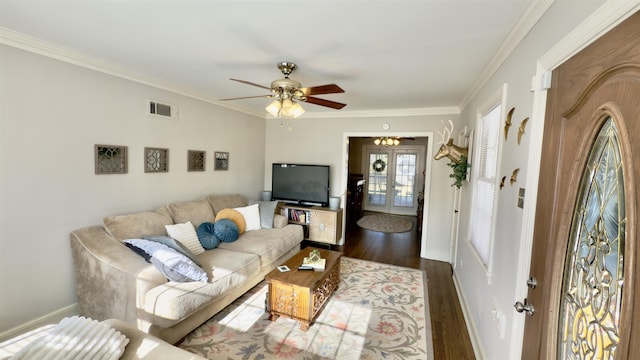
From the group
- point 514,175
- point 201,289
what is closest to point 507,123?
point 514,175

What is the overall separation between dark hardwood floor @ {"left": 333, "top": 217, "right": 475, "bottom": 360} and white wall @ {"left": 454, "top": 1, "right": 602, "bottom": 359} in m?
0.19

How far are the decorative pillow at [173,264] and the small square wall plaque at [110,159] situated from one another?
992 millimetres

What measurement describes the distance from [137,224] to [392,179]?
6.80m

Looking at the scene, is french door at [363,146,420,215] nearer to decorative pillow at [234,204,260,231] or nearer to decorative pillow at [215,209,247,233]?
decorative pillow at [234,204,260,231]

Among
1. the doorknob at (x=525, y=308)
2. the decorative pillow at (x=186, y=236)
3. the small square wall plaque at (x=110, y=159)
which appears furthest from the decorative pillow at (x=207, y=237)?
the doorknob at (x=525, y=308)

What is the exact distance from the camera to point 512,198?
1.67 meters

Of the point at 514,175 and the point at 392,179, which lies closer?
the point at 514,175

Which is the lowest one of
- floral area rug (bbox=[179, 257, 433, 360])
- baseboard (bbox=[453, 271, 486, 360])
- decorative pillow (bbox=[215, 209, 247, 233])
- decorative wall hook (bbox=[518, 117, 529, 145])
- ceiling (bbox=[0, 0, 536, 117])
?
floral area rug (bbox=[179, 257, 433, 360])

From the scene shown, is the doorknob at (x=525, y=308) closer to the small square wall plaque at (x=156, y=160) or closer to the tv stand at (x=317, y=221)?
the tv stand at (x=317, y=221)

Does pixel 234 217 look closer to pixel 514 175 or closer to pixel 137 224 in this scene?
pixel 137 224

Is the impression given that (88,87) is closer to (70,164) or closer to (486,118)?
(70,164)

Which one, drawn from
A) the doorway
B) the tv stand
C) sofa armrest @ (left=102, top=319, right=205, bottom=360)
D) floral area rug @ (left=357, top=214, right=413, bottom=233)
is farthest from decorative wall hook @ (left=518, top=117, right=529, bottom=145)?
the doorway

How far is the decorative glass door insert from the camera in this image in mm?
816

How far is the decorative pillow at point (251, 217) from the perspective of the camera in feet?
12.6
